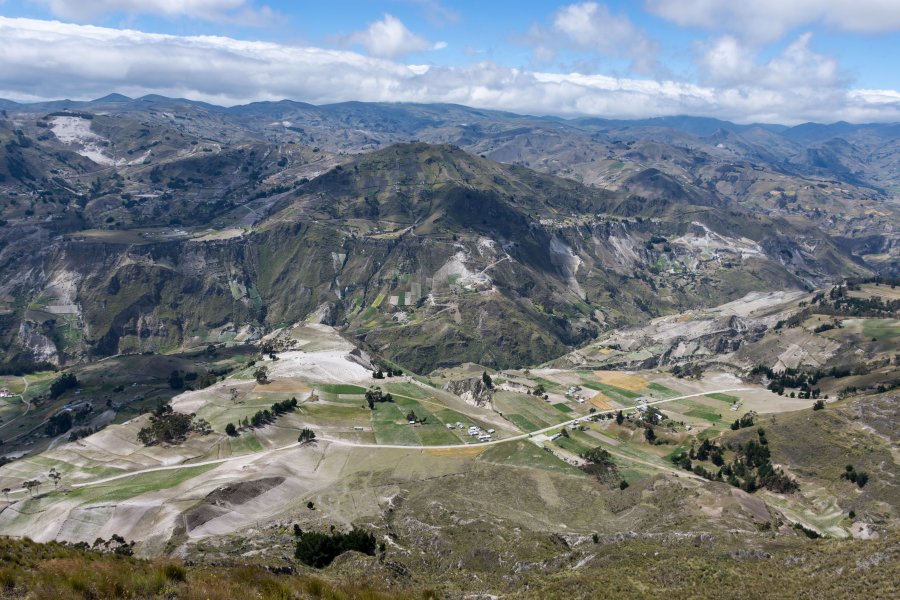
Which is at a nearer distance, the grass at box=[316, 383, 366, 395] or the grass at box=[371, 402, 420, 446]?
the grass at box=[371, 402, 420, 446]

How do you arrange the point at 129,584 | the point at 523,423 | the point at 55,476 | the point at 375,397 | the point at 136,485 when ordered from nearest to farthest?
the point at 129,584 < the point at 136,485 < the point at 55,476 < the point at 523,423 < the point at 375,397

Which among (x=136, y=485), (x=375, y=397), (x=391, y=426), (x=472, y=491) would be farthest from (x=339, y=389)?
(x=472, y=491)

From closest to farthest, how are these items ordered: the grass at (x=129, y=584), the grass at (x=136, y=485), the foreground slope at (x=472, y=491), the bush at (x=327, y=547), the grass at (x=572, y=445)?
1. the grass at (x=129, y=584)
2. the bush at (x=327, y=547)
3. the foreground slope at (x=472, y=491)
4. the grass at (x=136, y=485)
5. the grass at (x=572, y=445)

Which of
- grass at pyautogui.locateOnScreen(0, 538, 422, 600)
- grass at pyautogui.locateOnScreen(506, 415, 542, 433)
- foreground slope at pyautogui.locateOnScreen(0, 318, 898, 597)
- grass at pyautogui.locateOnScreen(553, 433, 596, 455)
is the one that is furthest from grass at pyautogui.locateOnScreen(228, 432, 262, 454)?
grass at pyautogui.locateOnScreen(0, 538, 422, 600)

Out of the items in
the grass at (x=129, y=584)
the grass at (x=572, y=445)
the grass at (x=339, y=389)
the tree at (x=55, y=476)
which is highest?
the grass at (x=129, y=584)

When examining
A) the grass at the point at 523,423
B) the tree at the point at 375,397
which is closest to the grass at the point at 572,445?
the grass at the point at 523,423

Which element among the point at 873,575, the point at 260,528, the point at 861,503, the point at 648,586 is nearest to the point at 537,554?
the point at 648,586

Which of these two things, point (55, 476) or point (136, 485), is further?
point (55, 476)

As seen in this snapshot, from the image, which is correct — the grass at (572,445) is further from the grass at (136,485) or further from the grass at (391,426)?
the grass at (136,485)

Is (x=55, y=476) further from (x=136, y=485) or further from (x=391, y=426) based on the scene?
(x=391, y=426)

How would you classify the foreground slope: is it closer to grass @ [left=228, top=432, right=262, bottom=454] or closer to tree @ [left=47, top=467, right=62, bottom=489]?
grass @ [left=228, top=432, right=262, bottom=454]

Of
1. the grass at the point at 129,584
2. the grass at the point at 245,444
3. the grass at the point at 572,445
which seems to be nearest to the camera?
the grass at the point at 129,584

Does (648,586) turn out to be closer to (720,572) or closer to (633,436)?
(720,572)
